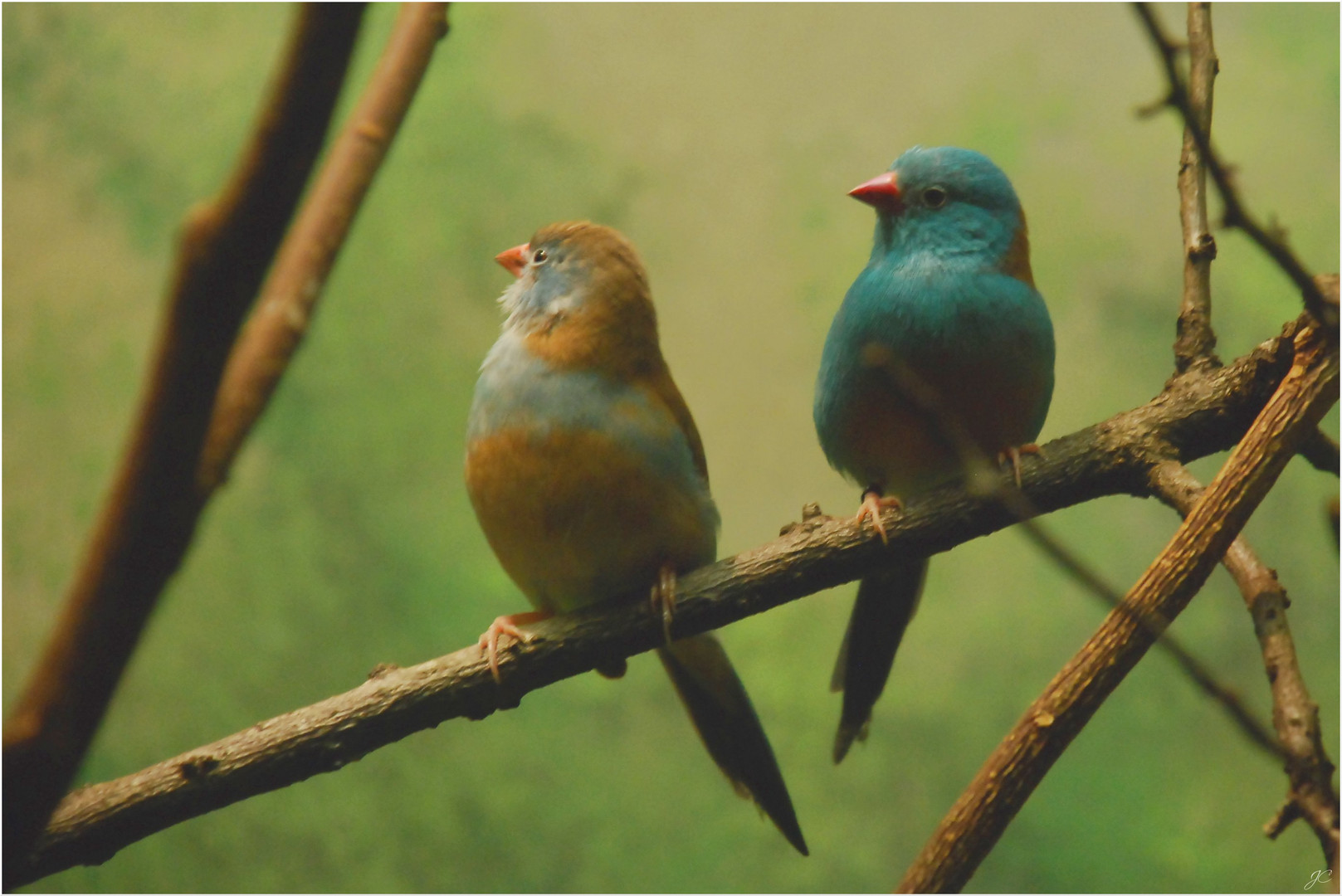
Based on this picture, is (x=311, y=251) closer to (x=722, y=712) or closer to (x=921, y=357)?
(x=921, y=357)

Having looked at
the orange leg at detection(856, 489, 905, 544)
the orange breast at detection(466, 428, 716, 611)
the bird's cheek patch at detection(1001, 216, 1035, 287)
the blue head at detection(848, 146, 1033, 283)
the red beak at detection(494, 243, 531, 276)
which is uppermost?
the blue head at detection(848, 146, 1033, 283)

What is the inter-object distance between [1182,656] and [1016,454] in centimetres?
117

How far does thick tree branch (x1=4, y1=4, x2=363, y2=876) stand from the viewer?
631 millimetres

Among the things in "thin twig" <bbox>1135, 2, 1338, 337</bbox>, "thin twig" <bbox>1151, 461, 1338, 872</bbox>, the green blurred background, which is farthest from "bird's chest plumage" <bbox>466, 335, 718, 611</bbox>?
the green blurred background

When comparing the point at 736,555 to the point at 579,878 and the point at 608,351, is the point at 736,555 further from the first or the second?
the point at 579,878

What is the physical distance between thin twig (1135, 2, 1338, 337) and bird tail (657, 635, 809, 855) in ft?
4.95

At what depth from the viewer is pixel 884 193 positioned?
7.12ft

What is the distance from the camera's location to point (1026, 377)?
6.64ft

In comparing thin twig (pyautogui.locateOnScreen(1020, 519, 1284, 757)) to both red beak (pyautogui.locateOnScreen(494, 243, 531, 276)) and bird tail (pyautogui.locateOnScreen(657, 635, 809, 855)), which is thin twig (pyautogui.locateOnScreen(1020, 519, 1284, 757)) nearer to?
bird tail (pyautogui.locateOnScreen(657, 635, 809, 855))

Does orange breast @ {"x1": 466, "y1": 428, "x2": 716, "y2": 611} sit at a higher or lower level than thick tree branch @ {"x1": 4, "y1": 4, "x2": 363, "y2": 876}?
lower

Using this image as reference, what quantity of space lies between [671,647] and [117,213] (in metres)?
2.61

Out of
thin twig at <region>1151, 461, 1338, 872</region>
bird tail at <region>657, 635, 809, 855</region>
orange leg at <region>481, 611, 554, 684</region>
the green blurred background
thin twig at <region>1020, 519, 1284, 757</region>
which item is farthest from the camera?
the green blurred background

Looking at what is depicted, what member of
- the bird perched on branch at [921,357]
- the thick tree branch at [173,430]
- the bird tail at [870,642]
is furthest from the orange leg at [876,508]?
the thick tree branch at [173,430]

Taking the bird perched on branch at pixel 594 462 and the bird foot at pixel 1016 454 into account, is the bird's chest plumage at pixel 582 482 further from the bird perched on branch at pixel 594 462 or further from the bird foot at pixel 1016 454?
the bird foot at pixel 1016 454
